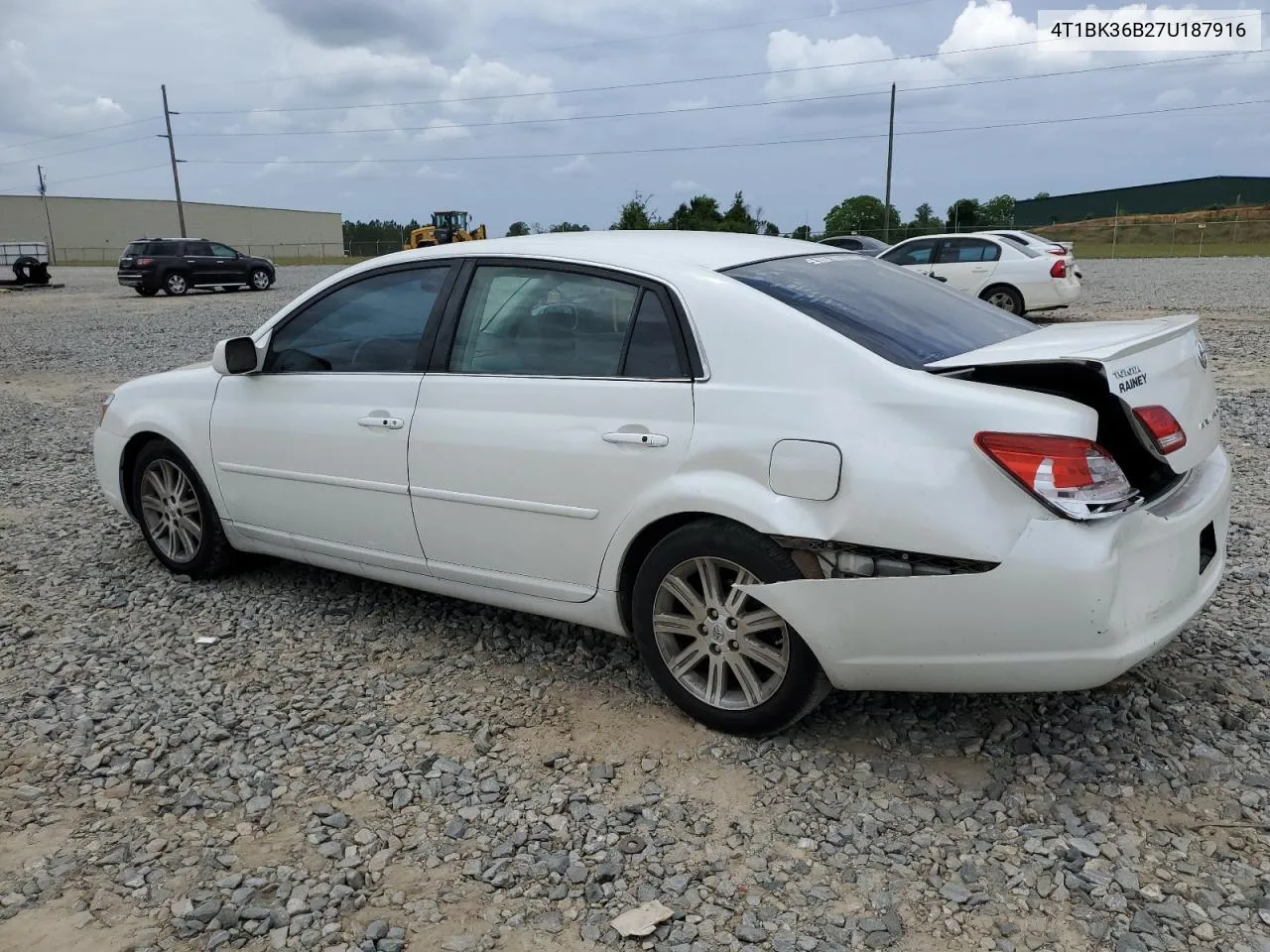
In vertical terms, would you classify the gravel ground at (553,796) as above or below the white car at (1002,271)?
below

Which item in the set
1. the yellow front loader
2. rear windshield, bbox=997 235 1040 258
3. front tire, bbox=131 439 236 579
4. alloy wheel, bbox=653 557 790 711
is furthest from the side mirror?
the yellow front loader

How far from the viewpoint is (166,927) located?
2574 mm

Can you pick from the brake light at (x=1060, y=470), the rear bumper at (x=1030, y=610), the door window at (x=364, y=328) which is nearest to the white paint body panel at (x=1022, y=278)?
the door window at (x=364, y=328)

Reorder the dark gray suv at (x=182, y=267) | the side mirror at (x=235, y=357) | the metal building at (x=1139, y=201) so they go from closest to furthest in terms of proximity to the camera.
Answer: the side mirror at (x=235, y=357)
the dark gray suv at (x=182, y=267)
the metal building at (x=1139, y=201)

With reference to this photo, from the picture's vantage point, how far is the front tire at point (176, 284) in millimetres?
28031

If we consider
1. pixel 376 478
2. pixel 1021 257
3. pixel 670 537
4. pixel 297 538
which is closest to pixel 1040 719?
pixel 670 537

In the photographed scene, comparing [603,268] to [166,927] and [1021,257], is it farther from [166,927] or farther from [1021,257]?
[1021,257]

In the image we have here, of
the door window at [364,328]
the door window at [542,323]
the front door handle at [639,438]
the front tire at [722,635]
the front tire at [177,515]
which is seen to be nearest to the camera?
the front tire at [722,635]

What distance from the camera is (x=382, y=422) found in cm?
398

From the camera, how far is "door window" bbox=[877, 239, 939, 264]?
15.6 metres

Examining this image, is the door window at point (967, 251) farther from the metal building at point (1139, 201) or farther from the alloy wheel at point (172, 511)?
the metal building at point (1139, 201)

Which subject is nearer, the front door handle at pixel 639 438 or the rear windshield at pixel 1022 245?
the front door handle at pixel 639 438

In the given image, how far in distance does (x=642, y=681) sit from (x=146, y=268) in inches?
1101

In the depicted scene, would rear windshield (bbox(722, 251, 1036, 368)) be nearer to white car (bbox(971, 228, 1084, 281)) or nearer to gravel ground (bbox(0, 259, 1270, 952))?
gravel ground (bbox(0, 259, 1270, 952))
